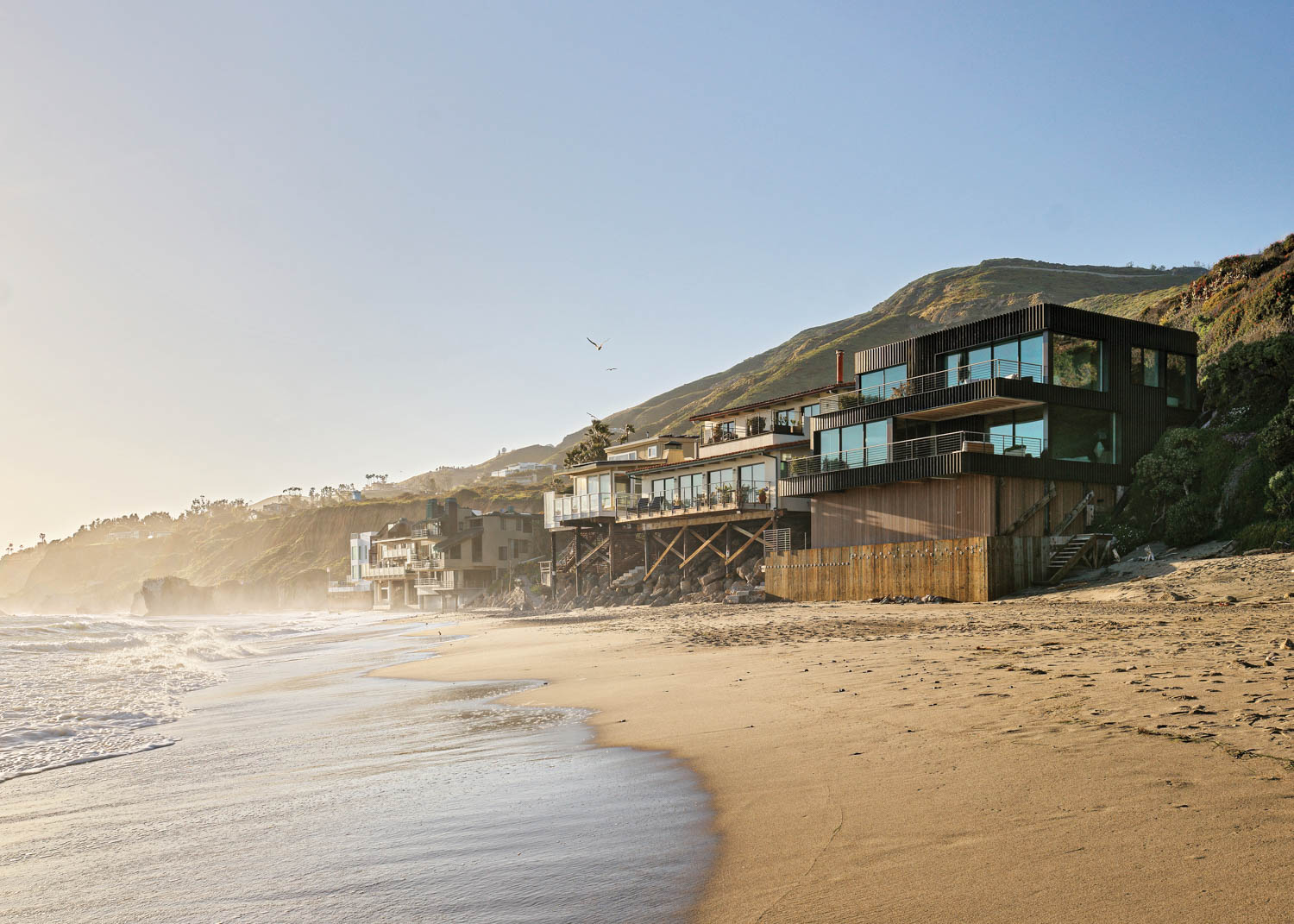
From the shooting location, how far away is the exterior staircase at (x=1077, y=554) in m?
25.6

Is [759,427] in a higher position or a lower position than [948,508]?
higher

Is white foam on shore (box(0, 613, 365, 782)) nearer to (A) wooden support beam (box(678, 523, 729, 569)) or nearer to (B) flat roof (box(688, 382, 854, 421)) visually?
(A) wooden support beam (box(678, 523, 729, 569))

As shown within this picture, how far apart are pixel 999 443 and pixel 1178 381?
8106 millimetres

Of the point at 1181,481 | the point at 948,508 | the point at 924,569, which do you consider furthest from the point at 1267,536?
the point at 948,508

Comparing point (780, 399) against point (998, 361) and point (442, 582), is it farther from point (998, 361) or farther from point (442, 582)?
point (442, 582)

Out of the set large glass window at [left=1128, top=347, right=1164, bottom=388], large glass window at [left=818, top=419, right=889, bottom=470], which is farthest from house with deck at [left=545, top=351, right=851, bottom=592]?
large glass window at [left=1128, top=347, right=1164, bottom=388]

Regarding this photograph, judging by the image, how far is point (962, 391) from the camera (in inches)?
1172

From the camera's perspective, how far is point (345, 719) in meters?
11.7

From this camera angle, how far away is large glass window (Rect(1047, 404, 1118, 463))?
1152 inches

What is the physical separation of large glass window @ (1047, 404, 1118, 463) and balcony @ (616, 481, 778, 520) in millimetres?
12054

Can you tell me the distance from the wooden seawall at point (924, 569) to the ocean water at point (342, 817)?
16201 millimetres

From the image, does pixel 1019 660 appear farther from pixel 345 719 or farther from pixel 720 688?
pixel 345 719

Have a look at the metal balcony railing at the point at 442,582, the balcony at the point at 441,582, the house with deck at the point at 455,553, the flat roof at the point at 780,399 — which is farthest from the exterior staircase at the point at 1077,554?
the metal balcony railing at the point at 442,582

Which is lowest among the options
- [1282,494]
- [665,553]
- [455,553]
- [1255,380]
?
[455,553]
